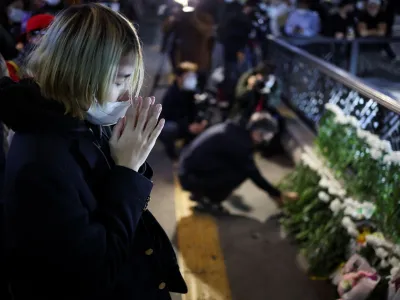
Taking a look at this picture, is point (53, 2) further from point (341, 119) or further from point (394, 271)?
point (394, 271)

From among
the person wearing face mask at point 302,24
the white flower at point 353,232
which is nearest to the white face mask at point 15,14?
the person wearing face mask at point 302,24

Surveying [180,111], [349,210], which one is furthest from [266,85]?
[349,210]

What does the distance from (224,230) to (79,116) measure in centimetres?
301

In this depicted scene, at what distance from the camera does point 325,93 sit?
4816mm

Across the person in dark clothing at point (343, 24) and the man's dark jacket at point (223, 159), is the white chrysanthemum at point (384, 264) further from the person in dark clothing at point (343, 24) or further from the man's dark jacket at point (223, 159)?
the person in dark clothing at point (343, 24)

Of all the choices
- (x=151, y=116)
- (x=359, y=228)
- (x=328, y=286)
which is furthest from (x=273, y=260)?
(x=151, y=116)

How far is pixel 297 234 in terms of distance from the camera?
12.5 feet

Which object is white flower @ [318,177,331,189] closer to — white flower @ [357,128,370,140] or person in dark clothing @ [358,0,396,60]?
white flower @ [357,128,370,140]

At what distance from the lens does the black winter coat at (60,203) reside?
108 cm

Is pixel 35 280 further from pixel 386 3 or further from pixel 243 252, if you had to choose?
pixel 386 3

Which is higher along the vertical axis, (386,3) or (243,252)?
(386,3)

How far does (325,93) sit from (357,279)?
101 inches

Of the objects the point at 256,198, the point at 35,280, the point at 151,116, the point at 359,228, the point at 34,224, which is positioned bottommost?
the point at 256,198

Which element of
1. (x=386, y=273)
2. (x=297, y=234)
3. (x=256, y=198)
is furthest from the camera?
(x=256, y=198)
